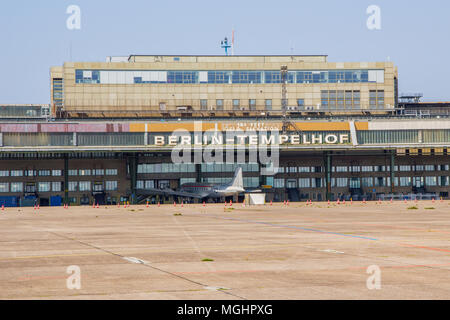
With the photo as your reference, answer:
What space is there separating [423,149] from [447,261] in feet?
356

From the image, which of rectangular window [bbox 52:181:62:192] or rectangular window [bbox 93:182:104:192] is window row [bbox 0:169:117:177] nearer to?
rectangular window [bbox 52:181:62:192]

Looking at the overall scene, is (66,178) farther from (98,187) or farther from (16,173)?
(16,173)

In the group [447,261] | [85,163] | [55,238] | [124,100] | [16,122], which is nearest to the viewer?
[447,261]

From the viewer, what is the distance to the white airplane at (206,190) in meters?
113

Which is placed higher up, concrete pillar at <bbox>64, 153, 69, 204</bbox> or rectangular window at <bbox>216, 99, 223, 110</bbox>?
rectangular window at <bbox>216, 99, 223, 110</bbox>

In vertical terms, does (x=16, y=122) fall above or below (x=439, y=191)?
above

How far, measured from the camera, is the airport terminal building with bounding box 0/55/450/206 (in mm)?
116875

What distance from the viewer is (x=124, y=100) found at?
136 m

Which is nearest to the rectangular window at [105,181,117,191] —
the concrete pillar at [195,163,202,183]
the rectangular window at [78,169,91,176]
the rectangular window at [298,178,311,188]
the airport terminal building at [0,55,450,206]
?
the airport terminal building at [0,55,450,206]

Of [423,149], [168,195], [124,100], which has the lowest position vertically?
[168,195]

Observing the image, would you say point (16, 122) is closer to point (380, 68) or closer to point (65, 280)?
point (380, 68)

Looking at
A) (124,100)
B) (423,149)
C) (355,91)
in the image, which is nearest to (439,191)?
(423,149)

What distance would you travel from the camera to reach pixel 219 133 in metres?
118

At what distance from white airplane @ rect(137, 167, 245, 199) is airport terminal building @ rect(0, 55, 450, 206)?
223 centimetres
